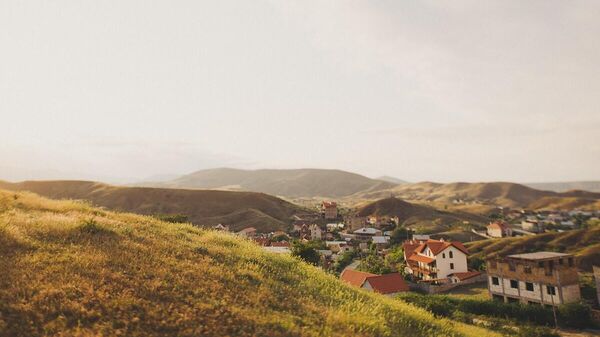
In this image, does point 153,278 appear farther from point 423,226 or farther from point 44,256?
point 423,226

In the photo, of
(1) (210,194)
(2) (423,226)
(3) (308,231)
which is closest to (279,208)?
(1) (210,194)

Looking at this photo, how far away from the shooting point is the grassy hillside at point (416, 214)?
133500 mm

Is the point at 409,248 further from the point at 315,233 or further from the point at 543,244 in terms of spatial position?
the point at 315,233

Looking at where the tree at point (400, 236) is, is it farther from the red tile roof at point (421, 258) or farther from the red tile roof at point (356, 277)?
the red tile roof at point (356, 277)

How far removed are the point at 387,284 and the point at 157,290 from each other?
44222 mm

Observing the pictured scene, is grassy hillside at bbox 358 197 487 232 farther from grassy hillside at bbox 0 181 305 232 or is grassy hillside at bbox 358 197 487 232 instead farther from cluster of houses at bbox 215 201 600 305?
grassy hillside at bbox 0 181 305 232

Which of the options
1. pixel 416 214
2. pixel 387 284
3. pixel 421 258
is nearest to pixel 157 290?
pixel 387 284

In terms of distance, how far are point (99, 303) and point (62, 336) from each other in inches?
55.8

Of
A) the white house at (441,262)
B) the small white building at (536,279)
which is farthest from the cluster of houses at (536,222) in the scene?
the small white building at (536,279)

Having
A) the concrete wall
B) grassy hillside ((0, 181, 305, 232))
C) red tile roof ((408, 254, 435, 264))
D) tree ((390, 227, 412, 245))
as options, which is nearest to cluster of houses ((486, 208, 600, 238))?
tree ((390, 227, 412, 245))

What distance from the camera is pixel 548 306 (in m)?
42.9

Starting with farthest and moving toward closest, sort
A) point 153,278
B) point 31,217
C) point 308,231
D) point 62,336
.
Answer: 1. point 308,231
2. point 31,217
3. point 153,278
4. point 62,336

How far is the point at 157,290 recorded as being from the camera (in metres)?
10.7

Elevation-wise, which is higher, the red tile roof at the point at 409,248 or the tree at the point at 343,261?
the red tile roof at the point at 409,248
